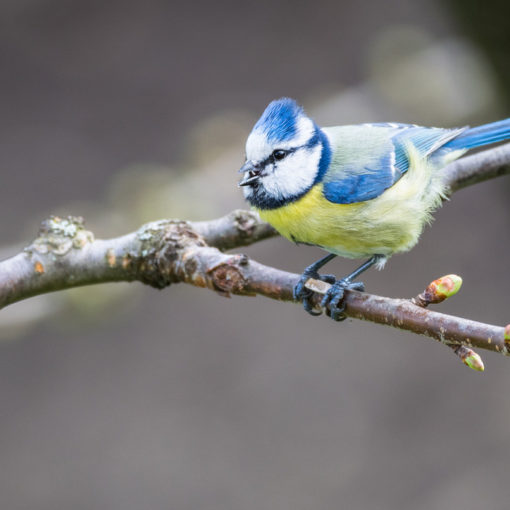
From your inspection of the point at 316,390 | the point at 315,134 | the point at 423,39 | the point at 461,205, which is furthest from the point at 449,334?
the point at 461,205

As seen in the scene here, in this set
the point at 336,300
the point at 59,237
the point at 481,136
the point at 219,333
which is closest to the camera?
the point at 336,300

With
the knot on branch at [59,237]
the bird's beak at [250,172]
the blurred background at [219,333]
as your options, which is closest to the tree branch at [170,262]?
the knot on branch at [59,237]

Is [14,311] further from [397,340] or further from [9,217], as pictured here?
[397,340]

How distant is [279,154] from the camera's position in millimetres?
1625

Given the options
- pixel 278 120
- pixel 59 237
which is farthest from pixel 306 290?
pixel 59 237

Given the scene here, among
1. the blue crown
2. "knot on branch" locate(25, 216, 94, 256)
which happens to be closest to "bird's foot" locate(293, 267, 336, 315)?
the blue crown

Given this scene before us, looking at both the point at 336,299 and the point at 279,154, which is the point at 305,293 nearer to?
the point at 336,299

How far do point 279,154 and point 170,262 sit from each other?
0.33 metres

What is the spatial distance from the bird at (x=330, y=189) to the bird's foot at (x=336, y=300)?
2.4 inches

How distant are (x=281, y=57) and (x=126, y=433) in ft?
5.80

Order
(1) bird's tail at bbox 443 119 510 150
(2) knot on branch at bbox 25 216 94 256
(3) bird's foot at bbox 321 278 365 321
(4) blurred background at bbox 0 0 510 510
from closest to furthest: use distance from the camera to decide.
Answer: (3) bird's foot at bbox 321 278 365 321 → (2) knot on branch at bbox 25 216 94 256 → (1) bird's tail at bbox 443 119 510 150 → (4) blurred background at bbox 0 0 510 510

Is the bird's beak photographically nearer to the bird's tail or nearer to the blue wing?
the blue wing

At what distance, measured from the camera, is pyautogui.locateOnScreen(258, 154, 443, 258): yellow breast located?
5.24ft

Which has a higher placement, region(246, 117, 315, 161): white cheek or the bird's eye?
region(246, 117, 315, 161): white cheek
